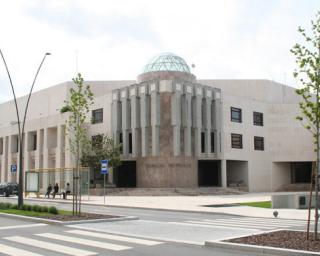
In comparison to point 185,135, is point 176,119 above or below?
above

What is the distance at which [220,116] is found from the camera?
167 feet

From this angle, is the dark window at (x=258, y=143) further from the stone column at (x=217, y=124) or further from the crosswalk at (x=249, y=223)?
the crosswalk at (x=249, y=223)

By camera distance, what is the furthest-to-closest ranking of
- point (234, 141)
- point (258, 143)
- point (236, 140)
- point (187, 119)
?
point (258, 143), point (236, 140), point (234, 141), point (187, 119)

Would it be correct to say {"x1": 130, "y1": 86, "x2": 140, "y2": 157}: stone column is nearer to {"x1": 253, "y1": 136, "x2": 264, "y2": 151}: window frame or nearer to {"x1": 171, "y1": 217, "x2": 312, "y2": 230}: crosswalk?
{"x1": 253, "y1": 136, "x2": 264, "y2": 151}: window frame

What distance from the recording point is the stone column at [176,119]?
4659 centimetres

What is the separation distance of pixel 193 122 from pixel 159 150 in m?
5.03

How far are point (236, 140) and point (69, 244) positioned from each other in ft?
142

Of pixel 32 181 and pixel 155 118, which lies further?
pixel 155 118

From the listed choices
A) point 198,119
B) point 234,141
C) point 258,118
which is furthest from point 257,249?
point 258,118

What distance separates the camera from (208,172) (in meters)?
55.8

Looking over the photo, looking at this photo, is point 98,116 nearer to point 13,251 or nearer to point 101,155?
point 101,155

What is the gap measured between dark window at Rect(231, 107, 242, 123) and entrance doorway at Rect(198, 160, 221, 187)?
585 centimetres

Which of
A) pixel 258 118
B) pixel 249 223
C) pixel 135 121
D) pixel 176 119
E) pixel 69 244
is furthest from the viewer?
pixel 258 118

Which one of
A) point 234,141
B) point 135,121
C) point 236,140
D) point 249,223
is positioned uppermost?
point 135,121
